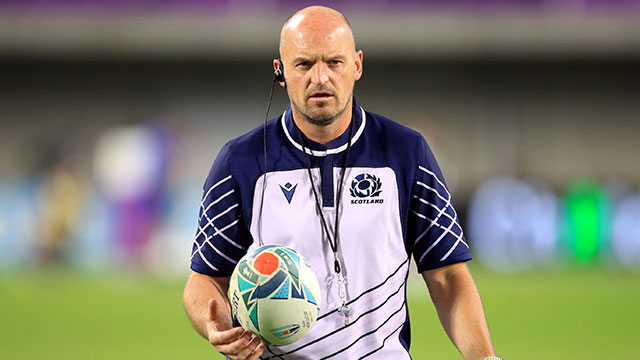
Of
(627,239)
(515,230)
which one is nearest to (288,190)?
(515,230)

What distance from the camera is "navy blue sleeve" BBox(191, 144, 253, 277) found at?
141 inches

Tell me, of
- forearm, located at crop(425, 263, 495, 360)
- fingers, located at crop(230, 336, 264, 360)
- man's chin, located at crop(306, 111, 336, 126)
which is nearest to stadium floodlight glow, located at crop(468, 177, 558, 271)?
forearm, located at crop(425, 263, 495, 360)

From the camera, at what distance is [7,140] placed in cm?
2142

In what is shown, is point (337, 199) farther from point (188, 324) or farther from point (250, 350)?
point (188, 324)

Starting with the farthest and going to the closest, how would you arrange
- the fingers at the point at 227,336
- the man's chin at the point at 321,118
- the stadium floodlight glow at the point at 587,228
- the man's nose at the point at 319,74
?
the stadium floodlight glow at the point at 587,228
the man's chin at the point at 321,118
the man's nose at the point at 319,74
the fingers at the point at 227,336

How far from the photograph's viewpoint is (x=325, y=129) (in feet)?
11.6

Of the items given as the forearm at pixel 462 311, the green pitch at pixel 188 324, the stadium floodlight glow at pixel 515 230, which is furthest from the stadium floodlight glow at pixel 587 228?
the forearm at pixel 462 311

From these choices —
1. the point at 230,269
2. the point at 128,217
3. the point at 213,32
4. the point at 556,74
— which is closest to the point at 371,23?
the point at 213,32

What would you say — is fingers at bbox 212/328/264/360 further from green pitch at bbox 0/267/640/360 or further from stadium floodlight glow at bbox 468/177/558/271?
stadium floodlight glow at bbox 468/177/558/271

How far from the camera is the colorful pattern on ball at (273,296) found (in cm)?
306

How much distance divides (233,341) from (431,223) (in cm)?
98

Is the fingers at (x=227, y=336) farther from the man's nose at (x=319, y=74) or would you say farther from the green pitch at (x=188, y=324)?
the green pitch at (x=188, y=324)

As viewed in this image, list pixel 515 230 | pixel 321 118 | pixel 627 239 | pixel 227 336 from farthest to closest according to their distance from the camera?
pixel 515 230 → pixel 627 239 → pixel 321 118 → pixel 227 336

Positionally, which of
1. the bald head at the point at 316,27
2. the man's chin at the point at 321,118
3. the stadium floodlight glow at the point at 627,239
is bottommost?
the stadium floodlight glow at the point at 627,239
